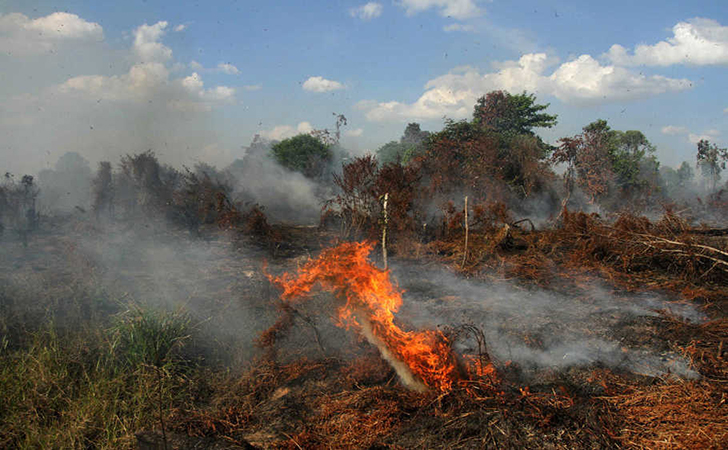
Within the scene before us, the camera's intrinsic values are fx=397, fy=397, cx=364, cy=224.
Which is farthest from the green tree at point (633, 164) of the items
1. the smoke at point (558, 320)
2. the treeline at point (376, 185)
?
the smoke at point (558, 320)

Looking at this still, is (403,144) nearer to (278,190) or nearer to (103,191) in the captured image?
(278,190)

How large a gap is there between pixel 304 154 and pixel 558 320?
17225 millimetres

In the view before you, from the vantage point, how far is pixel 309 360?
4453mm

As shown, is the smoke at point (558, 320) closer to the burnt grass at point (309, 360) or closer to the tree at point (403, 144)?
the burnt grass at point (309, 360)

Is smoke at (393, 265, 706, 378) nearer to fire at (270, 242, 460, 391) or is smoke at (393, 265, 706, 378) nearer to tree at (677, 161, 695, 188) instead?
fire at (270, 242, 460, 391)

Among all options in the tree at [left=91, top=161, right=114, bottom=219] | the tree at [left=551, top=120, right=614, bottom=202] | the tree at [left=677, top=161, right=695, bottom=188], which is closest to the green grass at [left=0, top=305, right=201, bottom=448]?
the tree at [left=91, top=161, right=114, bottom=219]

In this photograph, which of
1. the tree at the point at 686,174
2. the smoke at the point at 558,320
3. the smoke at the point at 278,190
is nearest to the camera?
the smoke at the point at 558,320

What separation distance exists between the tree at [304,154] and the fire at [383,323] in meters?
15.2

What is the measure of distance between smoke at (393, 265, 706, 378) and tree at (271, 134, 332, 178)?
13.6 metres

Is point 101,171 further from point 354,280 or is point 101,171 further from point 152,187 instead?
point 354,280

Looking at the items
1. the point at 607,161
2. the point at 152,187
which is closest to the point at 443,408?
the point at 152,187

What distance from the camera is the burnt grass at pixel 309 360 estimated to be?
287 centimetres

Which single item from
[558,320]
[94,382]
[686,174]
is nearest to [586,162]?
[558,320]

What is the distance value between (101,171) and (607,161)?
17.3 metres
